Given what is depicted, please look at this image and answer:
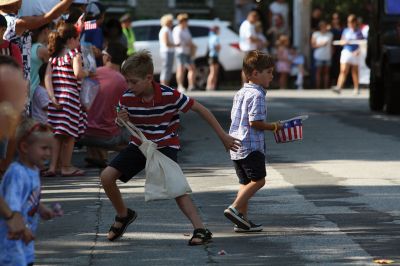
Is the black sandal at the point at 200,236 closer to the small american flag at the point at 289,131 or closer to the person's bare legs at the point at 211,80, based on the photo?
the small american flag at the point at 289,131

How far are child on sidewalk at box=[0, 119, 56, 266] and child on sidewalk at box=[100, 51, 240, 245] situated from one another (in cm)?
285

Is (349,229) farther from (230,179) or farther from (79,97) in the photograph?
(79,97)

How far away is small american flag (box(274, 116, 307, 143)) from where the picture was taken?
9.30 meters

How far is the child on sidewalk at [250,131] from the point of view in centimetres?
941

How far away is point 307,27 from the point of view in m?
36.7

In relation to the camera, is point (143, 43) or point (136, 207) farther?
point (143, 43)

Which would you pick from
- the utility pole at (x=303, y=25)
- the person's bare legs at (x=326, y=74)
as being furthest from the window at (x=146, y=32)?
the utility pole at (x=303, y=25)

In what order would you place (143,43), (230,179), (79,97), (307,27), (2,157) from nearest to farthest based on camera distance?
(2,157) < (230,179) < (79,97) < (143,43) < (307,27)

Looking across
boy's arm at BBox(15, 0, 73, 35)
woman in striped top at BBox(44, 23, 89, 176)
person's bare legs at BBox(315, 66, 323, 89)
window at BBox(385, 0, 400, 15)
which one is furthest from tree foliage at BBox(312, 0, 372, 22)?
boy's arm at BBox(15, 0, 73, 35)

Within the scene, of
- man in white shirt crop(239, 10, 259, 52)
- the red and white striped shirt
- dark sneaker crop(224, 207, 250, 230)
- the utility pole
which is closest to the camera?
the red and white striped shirt

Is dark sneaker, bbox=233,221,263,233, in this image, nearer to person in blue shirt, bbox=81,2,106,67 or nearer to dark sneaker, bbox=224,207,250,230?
dark sneaker, bbox=224,207,250,230

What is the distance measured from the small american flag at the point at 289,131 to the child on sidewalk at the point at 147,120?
0.72 m

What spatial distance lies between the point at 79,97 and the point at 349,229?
4.96 metres

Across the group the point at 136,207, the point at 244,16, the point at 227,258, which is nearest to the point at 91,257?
the point at 227,258
